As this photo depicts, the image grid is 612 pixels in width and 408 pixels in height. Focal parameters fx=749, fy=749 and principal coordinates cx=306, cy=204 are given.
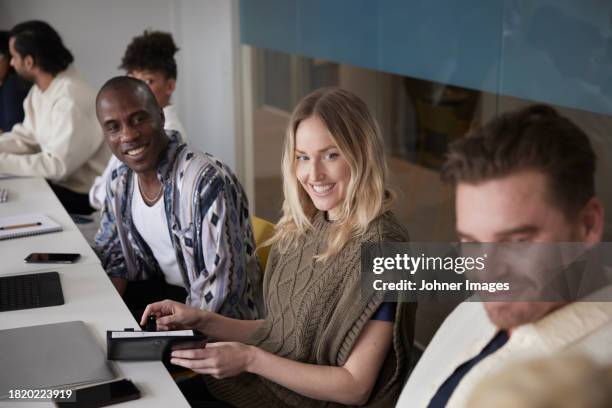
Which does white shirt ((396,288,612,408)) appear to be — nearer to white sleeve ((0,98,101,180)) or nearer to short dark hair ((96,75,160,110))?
short dark hair ((96,75,160,110))

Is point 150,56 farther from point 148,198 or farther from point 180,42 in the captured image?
point 180,42

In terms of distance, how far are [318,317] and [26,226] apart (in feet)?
4.82

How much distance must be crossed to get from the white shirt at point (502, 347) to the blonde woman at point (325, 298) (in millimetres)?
317

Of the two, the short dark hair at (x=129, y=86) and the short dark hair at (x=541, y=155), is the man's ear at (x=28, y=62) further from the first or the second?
the short dark hair at (x=541, y=155)

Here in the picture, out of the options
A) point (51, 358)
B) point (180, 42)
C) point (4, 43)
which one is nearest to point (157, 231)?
point (51, 358)

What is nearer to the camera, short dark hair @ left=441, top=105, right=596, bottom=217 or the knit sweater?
short dark hair @ left=441, top=105, right=596, bottom=217

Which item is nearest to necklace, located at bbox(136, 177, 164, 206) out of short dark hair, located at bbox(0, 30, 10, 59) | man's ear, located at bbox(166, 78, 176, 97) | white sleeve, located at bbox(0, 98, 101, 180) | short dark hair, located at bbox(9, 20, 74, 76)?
man's ear, located at bbox(166, 78, 176, 97)

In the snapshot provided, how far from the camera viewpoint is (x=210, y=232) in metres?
2.29

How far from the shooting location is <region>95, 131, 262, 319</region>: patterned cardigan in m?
2.28

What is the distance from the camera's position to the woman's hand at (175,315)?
1.87 m

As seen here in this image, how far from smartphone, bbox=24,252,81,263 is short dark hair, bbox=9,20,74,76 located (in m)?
2.00

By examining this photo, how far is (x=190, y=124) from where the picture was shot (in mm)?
6191

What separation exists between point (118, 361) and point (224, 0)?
13.3ft

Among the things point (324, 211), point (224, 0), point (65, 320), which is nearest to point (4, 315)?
point (65, 320)
